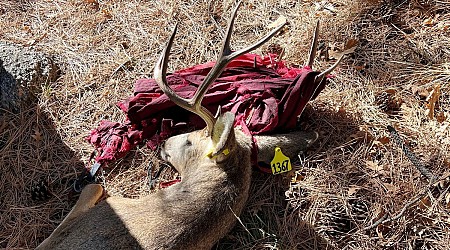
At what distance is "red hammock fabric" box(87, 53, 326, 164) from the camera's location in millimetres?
5117

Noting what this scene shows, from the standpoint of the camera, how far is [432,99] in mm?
5262

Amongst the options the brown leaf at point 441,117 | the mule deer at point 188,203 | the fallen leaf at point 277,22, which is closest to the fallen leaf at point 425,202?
the brown leaf at point 441,117

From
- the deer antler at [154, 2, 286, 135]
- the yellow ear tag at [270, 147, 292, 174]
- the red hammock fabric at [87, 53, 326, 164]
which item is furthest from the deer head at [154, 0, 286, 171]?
the yellow ear tag at [270, 147, 292, 174]

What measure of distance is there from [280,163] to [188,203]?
98cm

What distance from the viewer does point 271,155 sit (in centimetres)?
495

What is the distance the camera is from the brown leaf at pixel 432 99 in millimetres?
5215

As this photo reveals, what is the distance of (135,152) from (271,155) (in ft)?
4.38

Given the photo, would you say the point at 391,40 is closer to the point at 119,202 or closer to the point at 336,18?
the point at 336,18

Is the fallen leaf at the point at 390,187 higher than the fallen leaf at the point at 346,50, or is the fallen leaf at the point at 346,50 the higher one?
the fallen leaf at the point at 346,50

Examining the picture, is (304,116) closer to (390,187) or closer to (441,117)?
(390,187)

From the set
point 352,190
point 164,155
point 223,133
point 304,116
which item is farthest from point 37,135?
point 352,190

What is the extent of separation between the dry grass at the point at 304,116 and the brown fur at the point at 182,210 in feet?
1.10

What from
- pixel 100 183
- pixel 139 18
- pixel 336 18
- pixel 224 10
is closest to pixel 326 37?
pixel 336 18

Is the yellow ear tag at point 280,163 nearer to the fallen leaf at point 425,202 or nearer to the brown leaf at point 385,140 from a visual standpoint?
the brown leaf at point 385,140
